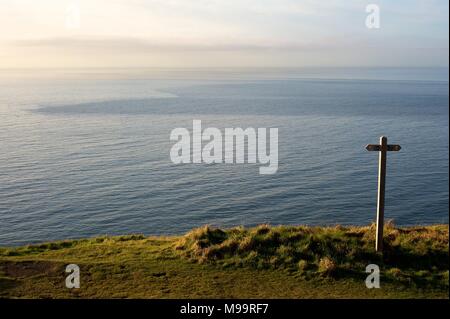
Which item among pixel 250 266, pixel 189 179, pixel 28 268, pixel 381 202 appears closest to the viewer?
pixel 250 266

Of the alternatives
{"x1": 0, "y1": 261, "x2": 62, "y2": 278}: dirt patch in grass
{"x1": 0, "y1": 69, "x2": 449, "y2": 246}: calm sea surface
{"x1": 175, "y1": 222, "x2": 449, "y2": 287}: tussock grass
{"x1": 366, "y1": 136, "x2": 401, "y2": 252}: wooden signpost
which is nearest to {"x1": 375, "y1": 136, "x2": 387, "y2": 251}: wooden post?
{"x1": 366, "y1": 136, "x2": 401, "y2": 252}: wooden signpost

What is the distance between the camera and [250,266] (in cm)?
1680

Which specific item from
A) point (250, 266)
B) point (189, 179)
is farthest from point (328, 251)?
point (189, 179)

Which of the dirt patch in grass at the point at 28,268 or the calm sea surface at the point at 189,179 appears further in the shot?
the calm sea surface at the point at 189,179

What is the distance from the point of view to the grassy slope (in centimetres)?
1460

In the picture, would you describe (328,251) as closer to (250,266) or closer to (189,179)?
(250,266)

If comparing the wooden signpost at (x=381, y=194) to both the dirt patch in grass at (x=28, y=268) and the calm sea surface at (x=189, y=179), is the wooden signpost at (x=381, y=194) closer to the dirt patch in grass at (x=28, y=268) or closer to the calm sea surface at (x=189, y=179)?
the dirt patch in grass at (x=28, y=268)

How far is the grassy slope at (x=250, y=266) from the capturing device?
14602 mm

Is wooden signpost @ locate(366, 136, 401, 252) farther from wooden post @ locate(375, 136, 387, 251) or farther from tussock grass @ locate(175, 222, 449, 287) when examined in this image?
tussock grass @ locate(175, 222, 449, 287)

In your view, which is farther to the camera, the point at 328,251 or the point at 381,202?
the point at 328,251

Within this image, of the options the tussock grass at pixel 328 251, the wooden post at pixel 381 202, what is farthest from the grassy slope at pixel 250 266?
the wooden post at pixel 381 202

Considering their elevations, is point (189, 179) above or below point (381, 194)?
below
